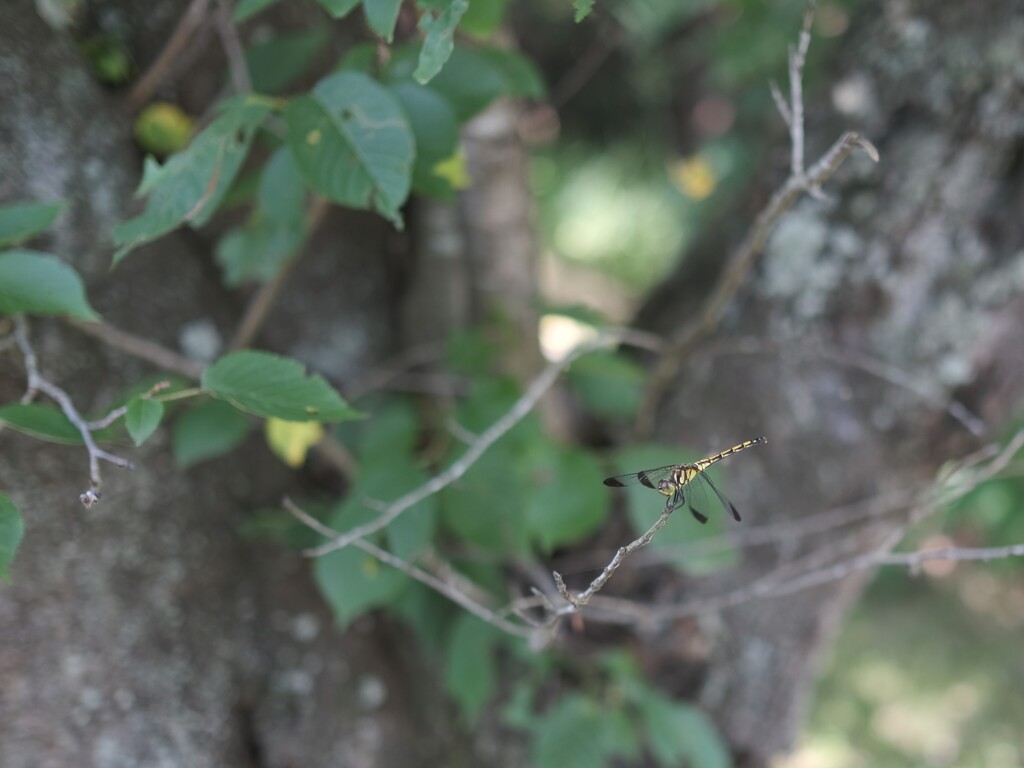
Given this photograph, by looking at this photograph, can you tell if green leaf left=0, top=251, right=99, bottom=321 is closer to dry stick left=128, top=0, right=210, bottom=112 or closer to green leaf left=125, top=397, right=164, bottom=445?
green leaf left=125, top=397, right=164, bottom=445

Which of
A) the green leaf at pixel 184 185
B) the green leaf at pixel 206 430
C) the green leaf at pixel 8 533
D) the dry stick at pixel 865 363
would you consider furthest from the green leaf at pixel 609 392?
the green leaf at pixel 8 533

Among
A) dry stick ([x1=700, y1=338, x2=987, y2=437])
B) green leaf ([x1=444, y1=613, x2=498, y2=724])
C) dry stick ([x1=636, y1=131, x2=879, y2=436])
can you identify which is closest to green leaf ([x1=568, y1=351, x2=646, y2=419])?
dry stick ([x1=636, y1=131, x2=879, y2=436])

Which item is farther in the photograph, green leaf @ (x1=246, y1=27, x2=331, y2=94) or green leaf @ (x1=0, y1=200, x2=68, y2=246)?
green leaf @ (x1=246, y1=27, x2=331, y2=94)

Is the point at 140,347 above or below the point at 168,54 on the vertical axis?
below

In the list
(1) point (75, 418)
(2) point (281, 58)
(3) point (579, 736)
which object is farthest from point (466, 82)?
(3) point (579, 736)

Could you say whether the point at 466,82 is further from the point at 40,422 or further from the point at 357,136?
the point at 40,422

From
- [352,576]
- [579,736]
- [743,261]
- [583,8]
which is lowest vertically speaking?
[579,736]
